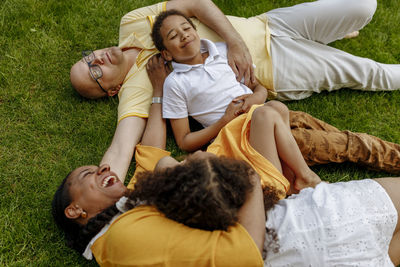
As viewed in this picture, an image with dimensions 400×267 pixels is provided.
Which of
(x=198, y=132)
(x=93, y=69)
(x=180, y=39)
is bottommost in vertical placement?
(x=198, y=132)

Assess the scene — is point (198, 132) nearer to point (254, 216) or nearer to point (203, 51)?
point (203, 51)

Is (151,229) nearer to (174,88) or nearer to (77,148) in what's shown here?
(174,88)

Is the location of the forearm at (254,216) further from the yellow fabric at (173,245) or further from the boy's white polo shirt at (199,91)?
the boy's white polo shirt at (199,91)

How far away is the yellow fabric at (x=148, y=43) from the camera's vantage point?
3160 millimetres

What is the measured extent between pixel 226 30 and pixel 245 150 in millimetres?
1316

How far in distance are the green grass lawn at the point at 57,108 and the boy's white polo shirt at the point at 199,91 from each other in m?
0.41

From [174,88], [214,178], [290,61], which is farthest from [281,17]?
[214,178]

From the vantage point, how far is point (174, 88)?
116 inches

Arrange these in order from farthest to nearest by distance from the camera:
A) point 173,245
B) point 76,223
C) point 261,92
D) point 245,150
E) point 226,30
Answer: point 226,30 → point 261,92 → point 245,150 → point 76,223 → point 173,245

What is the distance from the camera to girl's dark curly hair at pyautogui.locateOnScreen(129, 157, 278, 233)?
180cm

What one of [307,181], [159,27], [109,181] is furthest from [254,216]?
[159,27]

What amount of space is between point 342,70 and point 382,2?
5.64 feet

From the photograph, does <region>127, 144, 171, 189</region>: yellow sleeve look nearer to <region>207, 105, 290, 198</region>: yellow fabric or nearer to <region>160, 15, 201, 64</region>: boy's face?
<region>207, 105, 290, 198</region>: yellow fabric

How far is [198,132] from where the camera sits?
298 centimetres
